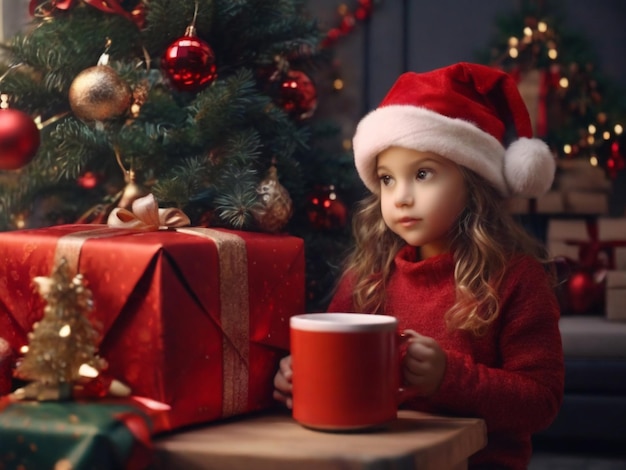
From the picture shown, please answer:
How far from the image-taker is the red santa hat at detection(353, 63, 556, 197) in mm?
996

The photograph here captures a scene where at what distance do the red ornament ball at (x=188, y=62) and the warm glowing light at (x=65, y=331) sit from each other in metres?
0.63

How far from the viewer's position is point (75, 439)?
25.2 inches

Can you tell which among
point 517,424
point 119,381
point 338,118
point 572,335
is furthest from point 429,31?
point 119,381

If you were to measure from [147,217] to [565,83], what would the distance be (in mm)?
1850

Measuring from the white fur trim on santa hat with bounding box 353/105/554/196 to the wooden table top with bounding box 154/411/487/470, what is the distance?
0.35 meters

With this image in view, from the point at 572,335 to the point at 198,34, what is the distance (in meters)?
1.17

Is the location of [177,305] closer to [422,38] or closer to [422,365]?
[422,365]

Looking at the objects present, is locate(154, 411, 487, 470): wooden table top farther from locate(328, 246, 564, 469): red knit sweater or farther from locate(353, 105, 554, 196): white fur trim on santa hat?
locate(353, 105, 554, 196): white fur trim on santa hat

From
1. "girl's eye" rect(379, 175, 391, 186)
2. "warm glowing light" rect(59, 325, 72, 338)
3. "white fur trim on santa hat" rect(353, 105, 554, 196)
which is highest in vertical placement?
"white fur trim on santa hat" rect(353, 105, 554, 196)

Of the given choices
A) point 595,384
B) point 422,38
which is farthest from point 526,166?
point 422,38

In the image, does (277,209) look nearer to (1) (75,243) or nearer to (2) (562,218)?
(1) (75,243)

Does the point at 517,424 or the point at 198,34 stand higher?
the point at 198,34

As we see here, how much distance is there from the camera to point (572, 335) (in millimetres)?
1969

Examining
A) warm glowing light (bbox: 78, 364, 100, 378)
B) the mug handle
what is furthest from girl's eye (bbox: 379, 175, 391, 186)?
warm glowing light (bbox: 78, 364, 100, 378)
